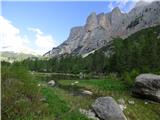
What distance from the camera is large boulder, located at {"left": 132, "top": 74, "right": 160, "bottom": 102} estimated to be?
33312 millimetres

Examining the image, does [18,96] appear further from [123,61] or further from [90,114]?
[123,61]

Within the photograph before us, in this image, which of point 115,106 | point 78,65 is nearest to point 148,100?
point 115,106

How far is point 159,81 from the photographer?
110 feet

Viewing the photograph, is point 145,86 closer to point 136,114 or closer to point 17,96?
point 136,114

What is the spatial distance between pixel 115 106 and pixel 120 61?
2489 inches

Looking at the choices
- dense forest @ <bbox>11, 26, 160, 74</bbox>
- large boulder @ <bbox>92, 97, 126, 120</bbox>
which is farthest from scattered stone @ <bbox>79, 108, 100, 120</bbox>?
dense forest @ <bbox>11, 26, 160, 74</bbox>

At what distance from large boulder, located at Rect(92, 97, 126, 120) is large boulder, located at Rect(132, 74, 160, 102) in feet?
37.4

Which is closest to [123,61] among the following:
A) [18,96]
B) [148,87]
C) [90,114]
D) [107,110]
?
[148,87]

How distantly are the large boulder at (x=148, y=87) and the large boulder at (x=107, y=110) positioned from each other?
11.4 meters

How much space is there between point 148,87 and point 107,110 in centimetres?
1307

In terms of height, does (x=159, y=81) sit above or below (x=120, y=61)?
below

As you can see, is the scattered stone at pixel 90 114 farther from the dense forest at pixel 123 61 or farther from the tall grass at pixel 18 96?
the tall grass at pixel 18 96

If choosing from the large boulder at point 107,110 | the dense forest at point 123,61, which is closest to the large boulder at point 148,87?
the large boulder at point 107,110

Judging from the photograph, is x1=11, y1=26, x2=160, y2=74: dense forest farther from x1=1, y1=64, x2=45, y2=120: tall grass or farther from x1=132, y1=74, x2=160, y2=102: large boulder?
x1=132, y1=74, x2=160, y2=102: large boulder
